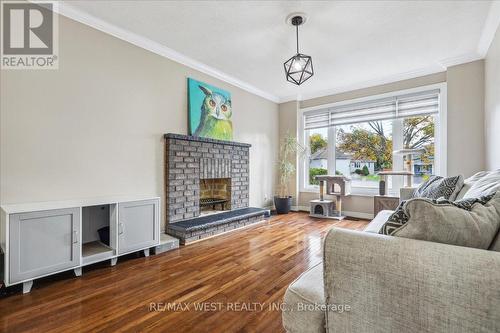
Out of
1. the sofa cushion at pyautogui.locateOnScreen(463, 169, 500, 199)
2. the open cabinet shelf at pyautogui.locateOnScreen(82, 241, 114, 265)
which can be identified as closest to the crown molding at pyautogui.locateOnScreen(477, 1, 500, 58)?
the sofa cushion at pyautogui.locateOnScreen(463, 169, 500, 199)

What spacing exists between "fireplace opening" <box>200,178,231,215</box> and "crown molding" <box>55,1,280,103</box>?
5.93ft

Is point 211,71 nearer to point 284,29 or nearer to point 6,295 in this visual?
point 284,29

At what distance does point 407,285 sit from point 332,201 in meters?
4.24

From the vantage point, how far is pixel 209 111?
155 inches

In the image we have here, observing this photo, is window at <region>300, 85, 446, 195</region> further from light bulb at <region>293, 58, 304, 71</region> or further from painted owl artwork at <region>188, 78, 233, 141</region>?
light bulb at <region>293, 58, 304, 71</region>

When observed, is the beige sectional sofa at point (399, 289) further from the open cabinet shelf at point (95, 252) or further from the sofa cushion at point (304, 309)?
the open cabinet shelf at point (95, 252)

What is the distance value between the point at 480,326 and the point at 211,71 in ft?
13.3

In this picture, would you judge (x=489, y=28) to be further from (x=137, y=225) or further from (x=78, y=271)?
(x=78, y=271)

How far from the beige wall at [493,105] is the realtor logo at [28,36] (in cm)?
475

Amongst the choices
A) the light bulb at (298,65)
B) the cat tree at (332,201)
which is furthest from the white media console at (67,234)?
the cat tree at (332,201)

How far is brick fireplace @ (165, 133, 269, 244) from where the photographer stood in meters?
3.31

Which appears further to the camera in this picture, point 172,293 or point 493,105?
point 493,105

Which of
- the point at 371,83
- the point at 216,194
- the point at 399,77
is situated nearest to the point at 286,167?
the point at 216,194

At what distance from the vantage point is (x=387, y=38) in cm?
304
